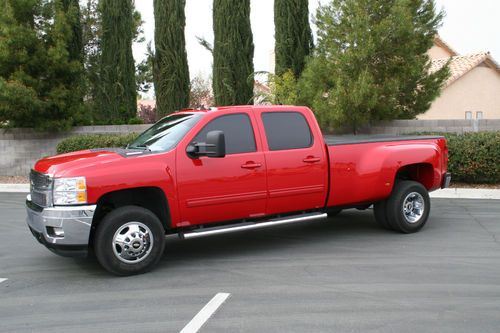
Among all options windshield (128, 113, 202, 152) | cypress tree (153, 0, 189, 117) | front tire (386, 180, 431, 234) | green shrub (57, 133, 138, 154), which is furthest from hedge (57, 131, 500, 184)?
green shrub (57, 133, 138, 154)

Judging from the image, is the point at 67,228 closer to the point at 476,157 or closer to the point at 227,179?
the point at 227,179

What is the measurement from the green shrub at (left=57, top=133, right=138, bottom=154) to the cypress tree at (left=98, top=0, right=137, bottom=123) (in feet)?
6.25

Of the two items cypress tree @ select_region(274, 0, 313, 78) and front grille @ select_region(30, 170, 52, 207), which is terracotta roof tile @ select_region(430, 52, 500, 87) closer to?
cypress tree @ select_region(274, 0, 313, 78)

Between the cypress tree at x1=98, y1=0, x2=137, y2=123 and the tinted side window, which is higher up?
the cypress tree at x1=98, y1=0, x2=137, y2=123

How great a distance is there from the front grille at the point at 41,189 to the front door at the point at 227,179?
1.47 m

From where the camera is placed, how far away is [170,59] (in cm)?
1889

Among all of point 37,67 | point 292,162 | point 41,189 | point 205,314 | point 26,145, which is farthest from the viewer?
point 26,145

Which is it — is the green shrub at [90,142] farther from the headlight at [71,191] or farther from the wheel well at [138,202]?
the headlight at [71,191]

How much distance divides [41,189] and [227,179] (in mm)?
2187

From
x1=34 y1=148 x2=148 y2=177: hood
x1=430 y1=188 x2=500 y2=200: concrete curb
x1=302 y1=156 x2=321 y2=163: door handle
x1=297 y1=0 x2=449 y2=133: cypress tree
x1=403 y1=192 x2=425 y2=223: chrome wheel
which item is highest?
x1=297 y1=0 x2=449 y2=133: cypress tree

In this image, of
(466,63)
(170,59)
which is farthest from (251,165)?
(466,63)

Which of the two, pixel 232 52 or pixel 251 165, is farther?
pixel 232 52

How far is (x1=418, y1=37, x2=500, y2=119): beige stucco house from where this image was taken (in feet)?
114

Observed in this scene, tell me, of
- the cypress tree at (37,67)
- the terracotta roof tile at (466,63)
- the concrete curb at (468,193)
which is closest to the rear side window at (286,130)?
the concrete curb at (468,193)
